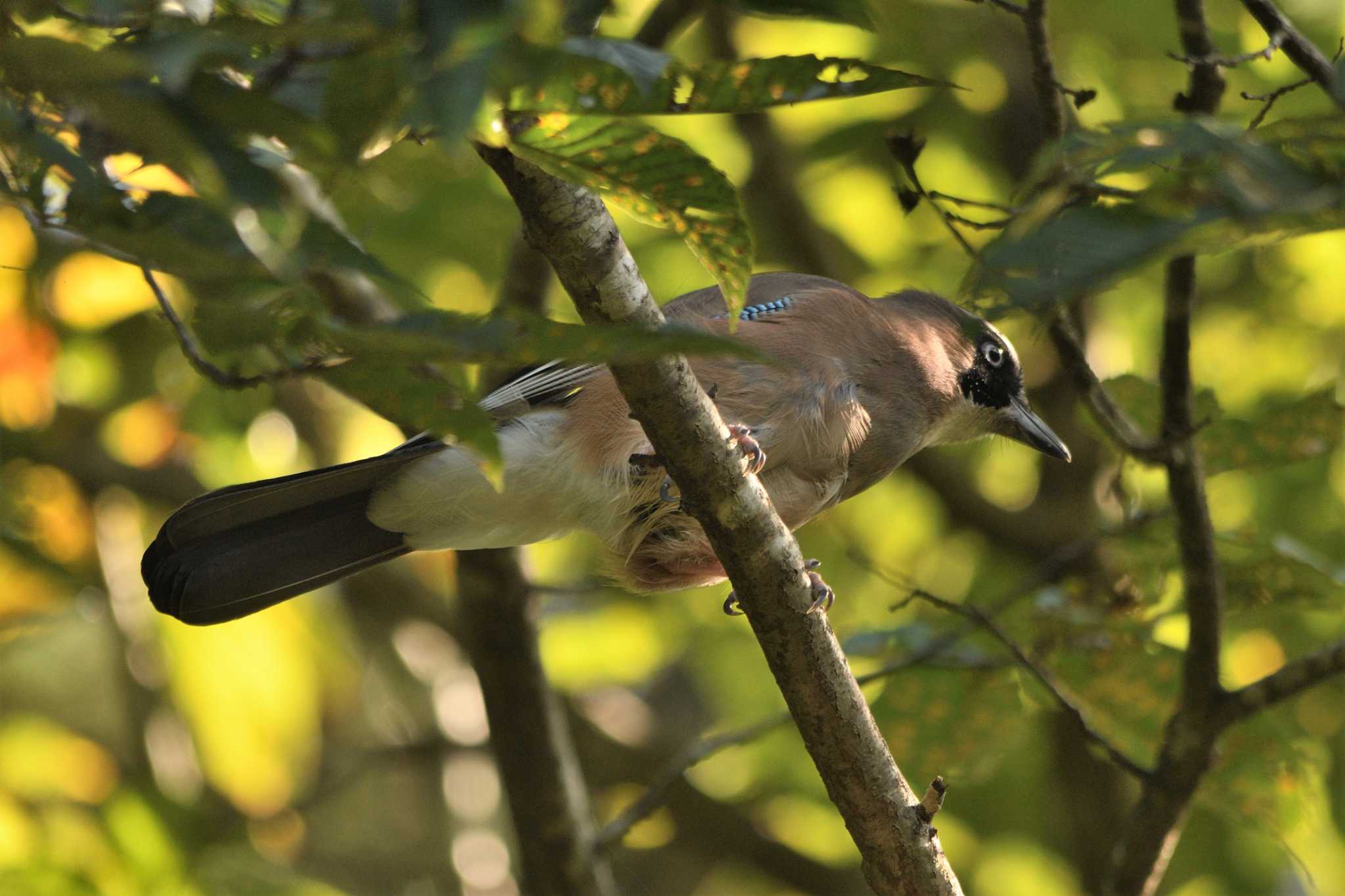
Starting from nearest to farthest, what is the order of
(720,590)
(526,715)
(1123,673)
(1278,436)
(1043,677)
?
(1043,677) → (1278,436) → (1123,673) → (526,715) → (720,590)

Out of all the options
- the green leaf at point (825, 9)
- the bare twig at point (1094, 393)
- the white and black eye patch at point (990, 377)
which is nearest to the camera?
the green leaf at point (825, 9)

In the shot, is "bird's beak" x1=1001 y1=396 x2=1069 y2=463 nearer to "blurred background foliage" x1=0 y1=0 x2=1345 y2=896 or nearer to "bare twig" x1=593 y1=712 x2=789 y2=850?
"blurred background foliage" x1=0 y1=0 x2=1345 y2=896

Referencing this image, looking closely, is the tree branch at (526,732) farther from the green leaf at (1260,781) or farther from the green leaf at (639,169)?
the green leaf at (639,169)

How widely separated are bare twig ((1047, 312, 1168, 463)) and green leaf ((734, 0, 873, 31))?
147 cm

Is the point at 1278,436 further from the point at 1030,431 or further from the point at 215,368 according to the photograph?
the point at 215,368

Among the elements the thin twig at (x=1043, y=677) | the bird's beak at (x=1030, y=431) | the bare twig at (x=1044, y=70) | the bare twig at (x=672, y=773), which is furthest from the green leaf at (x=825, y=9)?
the bird's beak at (x=1030, y=431)

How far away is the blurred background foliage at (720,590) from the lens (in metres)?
4.19

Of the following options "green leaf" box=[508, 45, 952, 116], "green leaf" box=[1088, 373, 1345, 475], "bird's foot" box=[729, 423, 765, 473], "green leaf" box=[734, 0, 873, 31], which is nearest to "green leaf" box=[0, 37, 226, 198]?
"green leaf" box=[508, 45, 952, 116]

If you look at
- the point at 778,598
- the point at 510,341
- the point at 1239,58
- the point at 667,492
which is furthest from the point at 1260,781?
the point at 510,341

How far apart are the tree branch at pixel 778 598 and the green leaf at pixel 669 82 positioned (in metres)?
0.63

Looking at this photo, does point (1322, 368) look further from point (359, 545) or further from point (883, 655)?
point (359, 545)

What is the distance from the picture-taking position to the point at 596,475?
4.27m

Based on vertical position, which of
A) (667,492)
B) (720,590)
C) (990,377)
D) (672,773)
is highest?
(667,492)

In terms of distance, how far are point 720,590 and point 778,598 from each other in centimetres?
345
